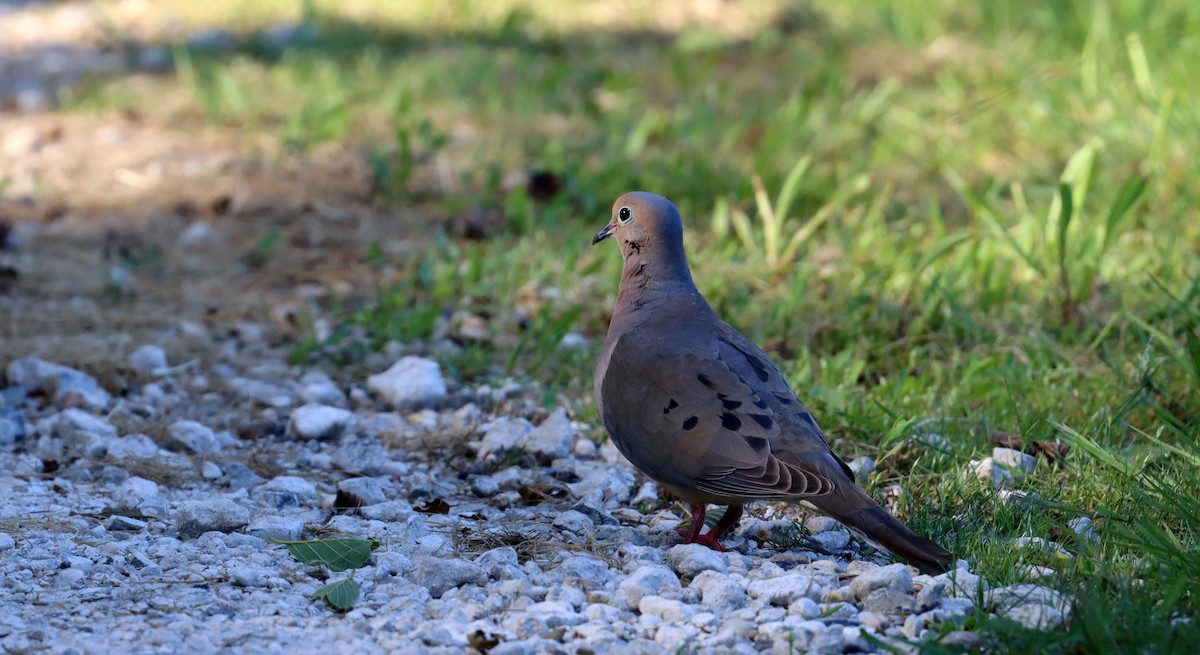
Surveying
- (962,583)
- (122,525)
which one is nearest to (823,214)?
(962,583)

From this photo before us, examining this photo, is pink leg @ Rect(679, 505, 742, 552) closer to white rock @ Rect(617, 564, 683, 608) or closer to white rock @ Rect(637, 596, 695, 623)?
white rock @ Rect(617, 564, 683, 608)

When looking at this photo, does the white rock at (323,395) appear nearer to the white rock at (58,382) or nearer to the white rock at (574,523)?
the white rock at (58,382)

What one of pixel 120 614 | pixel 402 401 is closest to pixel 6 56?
pixel 402 401

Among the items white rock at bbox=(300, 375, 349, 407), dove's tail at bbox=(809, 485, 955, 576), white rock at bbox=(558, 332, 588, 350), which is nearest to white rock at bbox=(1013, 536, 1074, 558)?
dove's tail at bbox=(809, 485, 955, 576)

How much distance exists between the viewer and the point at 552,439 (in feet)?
12.5

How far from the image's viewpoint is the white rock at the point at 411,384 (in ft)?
13.6

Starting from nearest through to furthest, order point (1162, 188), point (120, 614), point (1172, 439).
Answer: point (120, 614) → point (1172, 439) → point (1162, 188)

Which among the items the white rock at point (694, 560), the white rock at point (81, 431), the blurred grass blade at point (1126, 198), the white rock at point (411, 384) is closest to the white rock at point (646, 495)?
the white rock at point (694, 560)

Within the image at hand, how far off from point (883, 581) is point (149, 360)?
268cm

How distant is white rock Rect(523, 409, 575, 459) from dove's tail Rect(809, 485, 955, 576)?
1106 mm

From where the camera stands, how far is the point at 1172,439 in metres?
3.68

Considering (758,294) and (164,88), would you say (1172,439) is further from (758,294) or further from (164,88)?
(164,88)

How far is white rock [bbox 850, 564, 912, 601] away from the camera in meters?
2.69

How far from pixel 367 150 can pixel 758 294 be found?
225cm
